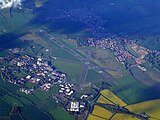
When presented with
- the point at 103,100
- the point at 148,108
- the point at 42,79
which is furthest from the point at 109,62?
the point at 148,108

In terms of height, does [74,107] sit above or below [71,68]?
above

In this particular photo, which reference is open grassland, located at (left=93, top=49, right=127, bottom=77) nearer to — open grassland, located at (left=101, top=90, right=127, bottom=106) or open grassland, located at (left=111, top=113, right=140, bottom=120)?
open grassland, located at (left=101, top=90, right=127, bottom=106)

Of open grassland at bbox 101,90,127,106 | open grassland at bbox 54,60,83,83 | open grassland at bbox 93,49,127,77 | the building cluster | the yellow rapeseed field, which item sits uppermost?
the building cluster

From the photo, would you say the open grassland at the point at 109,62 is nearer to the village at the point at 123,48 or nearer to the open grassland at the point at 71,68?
the village at the point at 123,48

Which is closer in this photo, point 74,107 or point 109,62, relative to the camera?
point 74,107

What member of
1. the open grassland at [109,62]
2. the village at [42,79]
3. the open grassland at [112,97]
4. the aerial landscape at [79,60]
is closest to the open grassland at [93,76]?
the aerial landscape at [79,60]

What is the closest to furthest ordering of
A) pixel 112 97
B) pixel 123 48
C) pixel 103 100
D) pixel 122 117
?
pixel 122 117 → pixel 103 100 → pixel 112 97 → pixel 123 48

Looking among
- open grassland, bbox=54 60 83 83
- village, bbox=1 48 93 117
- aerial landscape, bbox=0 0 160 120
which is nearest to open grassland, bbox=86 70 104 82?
aerial landscape, bbox=0 0 160 120

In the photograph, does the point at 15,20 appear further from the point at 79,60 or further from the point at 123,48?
the point at 123,48
